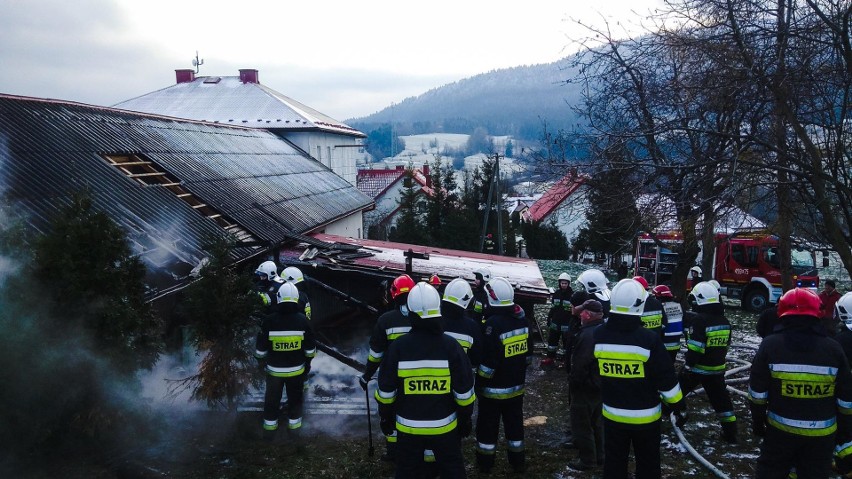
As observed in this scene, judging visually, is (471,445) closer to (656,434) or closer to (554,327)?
(656,434)

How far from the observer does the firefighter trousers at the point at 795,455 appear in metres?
4.81

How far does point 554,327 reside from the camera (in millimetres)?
10367

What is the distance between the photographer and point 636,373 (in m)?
4.86

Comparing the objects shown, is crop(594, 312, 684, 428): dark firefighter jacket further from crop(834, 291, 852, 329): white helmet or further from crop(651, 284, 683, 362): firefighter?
crop(651, 284, 683, 362): firefighter

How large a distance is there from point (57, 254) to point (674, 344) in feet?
23.9

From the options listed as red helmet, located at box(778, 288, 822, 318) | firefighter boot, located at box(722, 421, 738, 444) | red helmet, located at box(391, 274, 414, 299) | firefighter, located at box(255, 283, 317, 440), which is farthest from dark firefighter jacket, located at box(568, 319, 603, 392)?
firefighter, located at box(255, 283, 317, 440)

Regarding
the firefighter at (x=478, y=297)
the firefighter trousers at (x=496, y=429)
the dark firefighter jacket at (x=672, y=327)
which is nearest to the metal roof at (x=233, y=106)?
the firefighter at (x=478, y=297)

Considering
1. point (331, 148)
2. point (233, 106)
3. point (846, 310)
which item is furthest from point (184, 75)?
point (846, 310)

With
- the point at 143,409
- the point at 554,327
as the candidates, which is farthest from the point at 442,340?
the point at 554,327

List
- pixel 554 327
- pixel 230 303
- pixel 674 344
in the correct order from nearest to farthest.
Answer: pixel 230 303 → pixel 674 344 → pixel 554 327

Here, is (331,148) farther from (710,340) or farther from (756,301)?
(710,340)

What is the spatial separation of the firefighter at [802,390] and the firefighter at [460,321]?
7.80 feet

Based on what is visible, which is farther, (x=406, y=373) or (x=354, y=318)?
(x=354, y=318)

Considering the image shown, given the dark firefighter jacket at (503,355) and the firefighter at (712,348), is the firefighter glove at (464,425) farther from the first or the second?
the firefighter at (712,348)
